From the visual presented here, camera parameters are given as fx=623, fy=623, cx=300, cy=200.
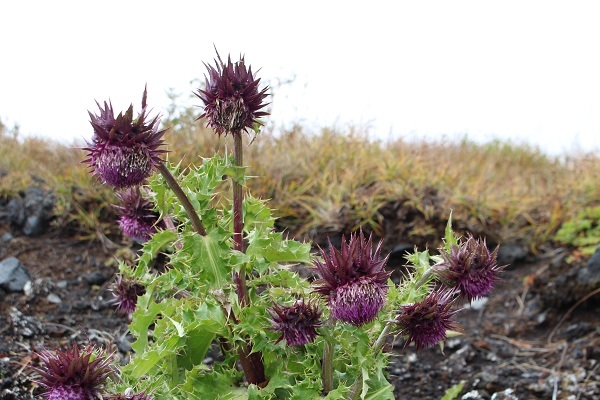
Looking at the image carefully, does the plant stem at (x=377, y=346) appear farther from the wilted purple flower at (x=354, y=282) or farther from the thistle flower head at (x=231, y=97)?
the thistle flower head at (x=231, y=97)

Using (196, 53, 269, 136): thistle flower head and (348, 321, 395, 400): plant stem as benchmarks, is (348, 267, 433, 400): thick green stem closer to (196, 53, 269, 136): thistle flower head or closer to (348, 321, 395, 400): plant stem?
(348, 321, 395, 400): plant stem

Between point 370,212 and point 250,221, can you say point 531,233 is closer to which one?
point 370,212

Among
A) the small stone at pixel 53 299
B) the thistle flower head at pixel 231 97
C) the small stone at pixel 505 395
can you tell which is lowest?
the small stone at pixel 505 395

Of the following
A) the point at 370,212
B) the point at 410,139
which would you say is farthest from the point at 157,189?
the point at 410,139

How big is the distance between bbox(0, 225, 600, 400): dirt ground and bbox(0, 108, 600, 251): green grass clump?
574 mm

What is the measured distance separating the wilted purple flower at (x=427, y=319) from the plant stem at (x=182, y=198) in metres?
0.82

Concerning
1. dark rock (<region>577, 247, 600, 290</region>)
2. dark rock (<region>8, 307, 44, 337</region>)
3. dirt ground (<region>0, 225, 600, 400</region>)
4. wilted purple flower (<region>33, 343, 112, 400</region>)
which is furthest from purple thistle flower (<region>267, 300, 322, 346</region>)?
dark rock (<region>577, 247, 600, 290</region>)

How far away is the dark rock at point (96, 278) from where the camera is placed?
486 cm

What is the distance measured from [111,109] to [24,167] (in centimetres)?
491

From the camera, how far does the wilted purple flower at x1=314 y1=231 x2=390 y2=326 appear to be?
2.04 meters

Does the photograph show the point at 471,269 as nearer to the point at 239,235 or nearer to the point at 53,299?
the point at 239,235

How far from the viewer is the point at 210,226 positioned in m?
2.44

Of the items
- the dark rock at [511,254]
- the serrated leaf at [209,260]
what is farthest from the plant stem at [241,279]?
the dark rock at [511,254]

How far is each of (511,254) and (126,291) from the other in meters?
4.50
